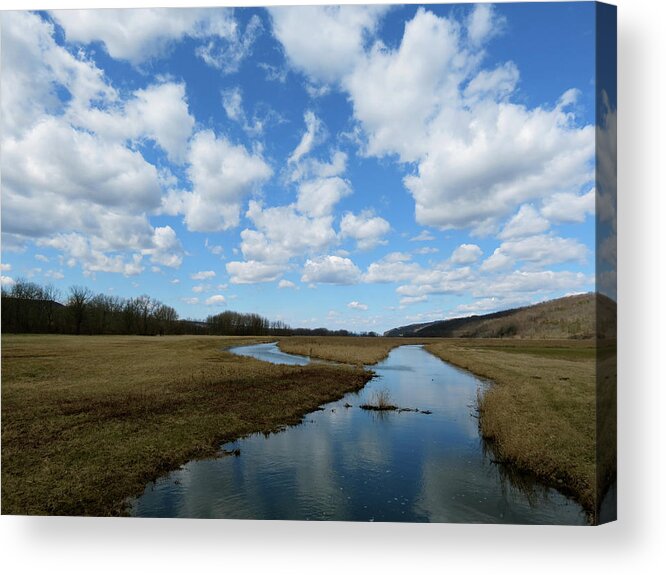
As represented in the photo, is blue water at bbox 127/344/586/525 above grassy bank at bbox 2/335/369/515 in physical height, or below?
below

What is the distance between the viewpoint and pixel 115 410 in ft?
47.2

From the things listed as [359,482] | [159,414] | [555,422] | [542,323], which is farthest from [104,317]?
[555,422]

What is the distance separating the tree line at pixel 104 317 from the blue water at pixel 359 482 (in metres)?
4.20

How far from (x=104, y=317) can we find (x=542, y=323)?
1538 centimetres

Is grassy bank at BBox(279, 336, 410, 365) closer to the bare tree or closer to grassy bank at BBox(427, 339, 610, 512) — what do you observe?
grassy bank at BBox(427, 339, 610, 512)

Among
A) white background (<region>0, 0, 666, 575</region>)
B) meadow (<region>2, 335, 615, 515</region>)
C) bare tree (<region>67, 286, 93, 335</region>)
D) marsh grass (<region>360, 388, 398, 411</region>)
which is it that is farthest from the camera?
marsh grass (<region>360, 388, 398, 411</region>)

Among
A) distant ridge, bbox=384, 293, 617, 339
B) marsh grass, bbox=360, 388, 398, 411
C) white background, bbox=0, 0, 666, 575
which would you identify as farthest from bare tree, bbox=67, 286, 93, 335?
marsh grass, bbox=360, 388, 398, 411

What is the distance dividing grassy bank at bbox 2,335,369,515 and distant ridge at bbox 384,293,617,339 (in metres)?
7.08

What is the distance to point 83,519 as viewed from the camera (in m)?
9.12

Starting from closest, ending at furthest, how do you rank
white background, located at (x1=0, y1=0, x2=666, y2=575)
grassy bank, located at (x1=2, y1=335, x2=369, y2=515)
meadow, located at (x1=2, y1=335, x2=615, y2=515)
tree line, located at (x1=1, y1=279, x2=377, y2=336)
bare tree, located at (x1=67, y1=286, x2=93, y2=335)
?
white background, located at (x1=0, y1=0, x2=666, y2=575) < meadow, located at (x1=2, y1=335, x2=615, y2=515) < grassy bank, located at (x1=2, y1=335, x2=369, y2=515) < tree line, located at (x1=1, y1=279, x2=377, y2=336) < bare tree, located at (x1=67, y1=286, x2=93, y2=335)

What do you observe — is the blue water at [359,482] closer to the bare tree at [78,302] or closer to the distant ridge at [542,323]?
the distant ridge at [542,323]

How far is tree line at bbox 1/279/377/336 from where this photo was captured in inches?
459

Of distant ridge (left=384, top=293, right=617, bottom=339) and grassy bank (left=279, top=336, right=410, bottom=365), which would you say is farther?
grassy bank (left=279, top=336, right=410, bottom=365)

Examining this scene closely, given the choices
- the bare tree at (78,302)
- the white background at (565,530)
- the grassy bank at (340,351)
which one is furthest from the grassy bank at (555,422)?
the grassy bank at (340,351)
